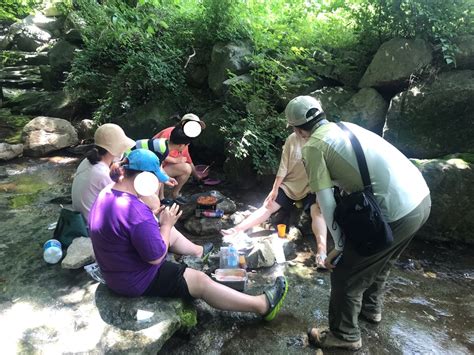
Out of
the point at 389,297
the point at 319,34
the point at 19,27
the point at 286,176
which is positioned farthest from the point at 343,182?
the point at 19,27

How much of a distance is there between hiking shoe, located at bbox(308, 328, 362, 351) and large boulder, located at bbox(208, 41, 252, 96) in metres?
5.18

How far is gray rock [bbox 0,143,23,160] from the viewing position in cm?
804

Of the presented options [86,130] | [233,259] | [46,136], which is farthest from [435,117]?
[46,136]

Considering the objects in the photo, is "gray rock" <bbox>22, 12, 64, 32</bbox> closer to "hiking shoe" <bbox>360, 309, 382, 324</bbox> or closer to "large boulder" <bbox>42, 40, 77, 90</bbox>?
"large boulder" <bbox>42, 40, 77, 90</bbox>

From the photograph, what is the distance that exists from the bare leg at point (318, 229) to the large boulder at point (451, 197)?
151cm

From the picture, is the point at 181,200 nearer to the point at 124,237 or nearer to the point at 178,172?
the point at 178,172

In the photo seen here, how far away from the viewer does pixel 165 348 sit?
308 centimetres

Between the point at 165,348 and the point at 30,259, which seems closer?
the point at 165,348

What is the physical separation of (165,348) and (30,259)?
194cm

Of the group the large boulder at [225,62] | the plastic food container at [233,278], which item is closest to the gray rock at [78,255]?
the plastic food container at [233,278]

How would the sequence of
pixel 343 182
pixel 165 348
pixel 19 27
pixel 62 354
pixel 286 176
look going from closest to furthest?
pixel 62 354, pixel 343 182, pixel 165 348, pixel 286 176, pixel 19 27

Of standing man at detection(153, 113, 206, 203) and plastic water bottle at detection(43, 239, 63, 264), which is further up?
standing man at detection(153, 113, 206, 203)

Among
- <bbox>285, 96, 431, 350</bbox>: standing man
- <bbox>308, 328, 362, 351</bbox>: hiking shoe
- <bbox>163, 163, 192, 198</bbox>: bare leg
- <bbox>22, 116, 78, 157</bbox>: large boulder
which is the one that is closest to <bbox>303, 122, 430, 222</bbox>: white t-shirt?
<bbox>285, 96, 431, 350</bbox>: standing man

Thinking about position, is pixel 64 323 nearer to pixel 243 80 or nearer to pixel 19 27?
pixel 243 80
